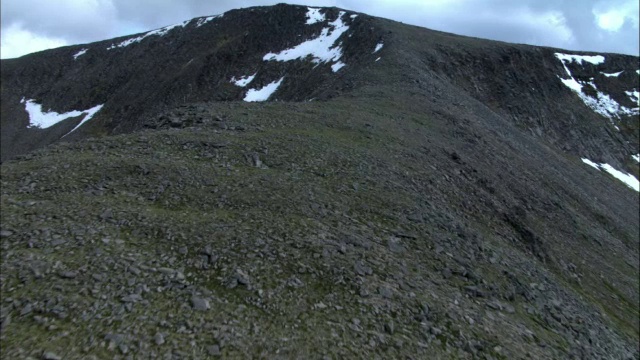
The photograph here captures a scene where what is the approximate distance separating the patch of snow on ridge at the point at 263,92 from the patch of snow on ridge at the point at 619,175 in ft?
162

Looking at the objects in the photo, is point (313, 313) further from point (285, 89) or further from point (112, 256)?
point (285, 89)

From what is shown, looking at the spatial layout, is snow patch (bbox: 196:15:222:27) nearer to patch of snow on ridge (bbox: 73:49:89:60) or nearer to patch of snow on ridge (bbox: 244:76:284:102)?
→ patch of snow on ridge (bbox: 73:49:89:60)

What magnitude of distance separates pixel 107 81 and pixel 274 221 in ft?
338

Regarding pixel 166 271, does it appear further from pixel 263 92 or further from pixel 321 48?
pixel 321 48

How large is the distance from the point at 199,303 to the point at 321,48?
207ft

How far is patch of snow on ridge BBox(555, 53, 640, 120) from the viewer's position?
281 feet

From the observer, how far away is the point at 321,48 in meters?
69.5

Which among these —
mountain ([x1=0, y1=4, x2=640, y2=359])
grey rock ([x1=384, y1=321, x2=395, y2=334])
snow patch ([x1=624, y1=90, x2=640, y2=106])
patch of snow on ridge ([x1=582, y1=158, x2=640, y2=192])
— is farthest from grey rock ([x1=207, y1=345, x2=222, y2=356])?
snow patch ([x1=624, y1=90, x2=640, y2=106])

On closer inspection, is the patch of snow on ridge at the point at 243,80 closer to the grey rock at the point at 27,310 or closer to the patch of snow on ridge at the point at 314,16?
the patch of snow on ridge at the point at 314,16

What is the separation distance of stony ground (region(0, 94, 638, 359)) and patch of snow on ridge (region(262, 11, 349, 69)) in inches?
1653

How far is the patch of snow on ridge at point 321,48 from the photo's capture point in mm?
65688

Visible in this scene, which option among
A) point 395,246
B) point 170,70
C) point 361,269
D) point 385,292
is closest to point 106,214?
point 361,269

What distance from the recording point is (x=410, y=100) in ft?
122

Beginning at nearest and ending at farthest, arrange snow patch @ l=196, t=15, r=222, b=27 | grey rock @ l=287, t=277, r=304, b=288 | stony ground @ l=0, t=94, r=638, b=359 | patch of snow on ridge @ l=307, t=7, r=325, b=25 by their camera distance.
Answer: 1. stony ground @ l=0, t=94, r=638, b=359
2. grey rock @ l=287, t=277, r=304, b=288
3. patch of snow on ridge @ l=307, t=7, r=325, b=25
4. snow patch @ l=196, t=15, r=222, b=27
